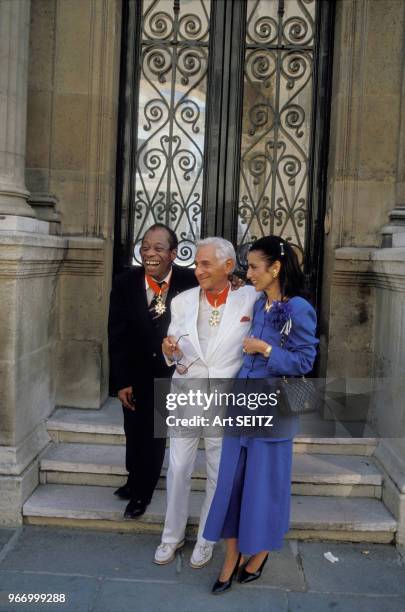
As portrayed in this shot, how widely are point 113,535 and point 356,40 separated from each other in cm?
452

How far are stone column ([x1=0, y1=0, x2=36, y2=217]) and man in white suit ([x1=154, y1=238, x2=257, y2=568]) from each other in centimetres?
195

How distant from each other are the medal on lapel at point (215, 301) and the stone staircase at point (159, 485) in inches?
59.5

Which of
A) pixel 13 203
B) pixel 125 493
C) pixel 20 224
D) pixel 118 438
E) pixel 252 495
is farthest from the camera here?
pixel 118 438

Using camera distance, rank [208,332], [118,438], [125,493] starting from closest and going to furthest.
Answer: [208,332] → [125,493] → [118,438]

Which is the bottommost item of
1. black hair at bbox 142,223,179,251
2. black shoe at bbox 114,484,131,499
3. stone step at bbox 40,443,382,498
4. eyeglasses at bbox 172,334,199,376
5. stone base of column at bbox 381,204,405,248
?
black shoe at bbox 114,484,131,499

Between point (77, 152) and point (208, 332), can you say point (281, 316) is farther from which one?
point (77, 152)

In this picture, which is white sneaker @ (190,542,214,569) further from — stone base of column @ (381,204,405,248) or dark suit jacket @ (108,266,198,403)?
stone base of column @ (381,204,405,248)

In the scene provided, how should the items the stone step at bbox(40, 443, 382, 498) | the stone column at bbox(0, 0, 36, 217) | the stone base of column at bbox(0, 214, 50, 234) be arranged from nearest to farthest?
the stone base of column at bbox(0, 214, 50, 234) → the stone step at bbox(40, 443, 382, 498) → the stone column at bbox(0, 0, 36, 217)

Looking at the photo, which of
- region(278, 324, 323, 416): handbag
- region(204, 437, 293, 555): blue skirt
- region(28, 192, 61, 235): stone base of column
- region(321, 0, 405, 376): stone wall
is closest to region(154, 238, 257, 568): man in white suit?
region(204, 437, 293, 555): blue skirt

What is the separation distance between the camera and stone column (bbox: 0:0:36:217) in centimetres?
518

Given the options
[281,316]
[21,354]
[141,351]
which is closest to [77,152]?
[21,354]

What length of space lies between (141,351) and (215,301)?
803mm

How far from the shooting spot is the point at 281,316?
3604 millimetres

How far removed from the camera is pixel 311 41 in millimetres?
6207
